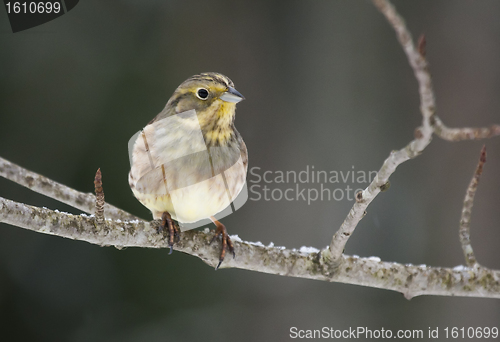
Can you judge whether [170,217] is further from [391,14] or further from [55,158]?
[55,158]

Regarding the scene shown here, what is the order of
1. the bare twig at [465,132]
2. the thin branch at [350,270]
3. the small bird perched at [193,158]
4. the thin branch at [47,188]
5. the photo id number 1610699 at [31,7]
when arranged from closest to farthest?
1. the bare twig at [465,132]
2. the small bird perched at [193,158]
3. the thin branch at [350,270]
4. the thin branch at [47,188]
5. the photo id number 1610699 at [31,7]

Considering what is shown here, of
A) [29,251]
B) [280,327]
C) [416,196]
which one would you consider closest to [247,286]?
[280,327]

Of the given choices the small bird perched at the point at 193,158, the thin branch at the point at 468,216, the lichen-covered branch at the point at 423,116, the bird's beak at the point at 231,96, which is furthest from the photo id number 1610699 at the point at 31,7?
the thin branch at the point at 468,216

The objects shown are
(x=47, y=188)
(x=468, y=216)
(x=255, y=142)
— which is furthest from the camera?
(x=255, y=142)

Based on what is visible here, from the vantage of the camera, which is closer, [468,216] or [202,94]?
[468,216]

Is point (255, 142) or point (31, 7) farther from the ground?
point (31, 7)

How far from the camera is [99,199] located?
2.62 metres

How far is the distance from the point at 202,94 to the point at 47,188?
137cm

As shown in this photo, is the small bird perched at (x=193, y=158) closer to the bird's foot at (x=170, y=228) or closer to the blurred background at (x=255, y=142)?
the bird's foot at (x=170, y=228)

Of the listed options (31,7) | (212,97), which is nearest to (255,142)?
(212,97)

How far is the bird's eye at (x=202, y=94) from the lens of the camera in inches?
135

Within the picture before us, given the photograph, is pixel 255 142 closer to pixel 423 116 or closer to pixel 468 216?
pixel 468 216

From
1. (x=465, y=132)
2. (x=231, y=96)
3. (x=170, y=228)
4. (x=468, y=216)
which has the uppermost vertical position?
(x=231, y=96)

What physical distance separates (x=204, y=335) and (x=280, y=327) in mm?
923
